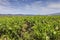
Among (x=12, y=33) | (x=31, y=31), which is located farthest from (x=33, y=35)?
(x=12, y=33)

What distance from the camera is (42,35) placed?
413 inches

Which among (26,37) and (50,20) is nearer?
(26,37)

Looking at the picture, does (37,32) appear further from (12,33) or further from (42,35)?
(12,33)

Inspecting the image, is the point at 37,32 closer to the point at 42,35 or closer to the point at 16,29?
the point at 42,35

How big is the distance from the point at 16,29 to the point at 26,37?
0.58 meters

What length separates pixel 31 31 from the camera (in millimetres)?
10531

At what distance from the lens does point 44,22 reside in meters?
11.0

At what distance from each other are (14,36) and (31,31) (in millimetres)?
766

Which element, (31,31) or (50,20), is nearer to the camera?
(31,31)

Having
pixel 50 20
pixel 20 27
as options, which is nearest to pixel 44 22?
pixel 50 20

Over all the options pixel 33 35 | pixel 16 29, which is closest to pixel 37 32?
pixel 33 35

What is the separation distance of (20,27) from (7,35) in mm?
663

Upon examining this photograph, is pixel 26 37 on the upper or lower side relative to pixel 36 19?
lower

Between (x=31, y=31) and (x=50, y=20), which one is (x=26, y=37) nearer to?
(x=31, y=31)
